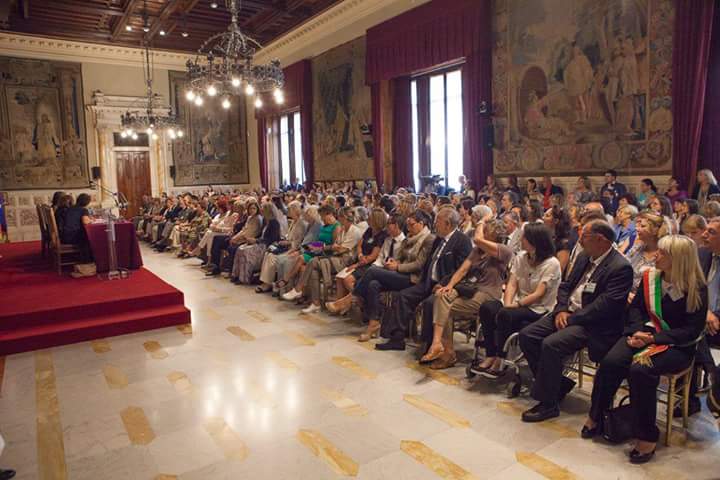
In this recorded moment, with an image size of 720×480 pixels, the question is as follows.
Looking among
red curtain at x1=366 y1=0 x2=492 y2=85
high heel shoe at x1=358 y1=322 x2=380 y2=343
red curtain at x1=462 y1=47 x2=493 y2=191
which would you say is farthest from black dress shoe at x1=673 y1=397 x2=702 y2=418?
red curtain at x1=366 y1=0 x2=492 y2=85

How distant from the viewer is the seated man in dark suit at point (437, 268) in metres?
4.81

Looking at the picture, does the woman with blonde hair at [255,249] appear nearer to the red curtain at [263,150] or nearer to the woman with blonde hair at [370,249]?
the woman with blonde hair at [370,249]

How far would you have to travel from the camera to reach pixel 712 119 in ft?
25.6

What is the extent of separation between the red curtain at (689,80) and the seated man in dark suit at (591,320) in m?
5.59

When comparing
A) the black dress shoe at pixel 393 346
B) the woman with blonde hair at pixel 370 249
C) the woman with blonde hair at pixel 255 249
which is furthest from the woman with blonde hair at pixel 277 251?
the black dress shoe at pixel 393 346

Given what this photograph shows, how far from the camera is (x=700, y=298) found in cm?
297

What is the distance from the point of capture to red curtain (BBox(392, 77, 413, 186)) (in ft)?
43.4

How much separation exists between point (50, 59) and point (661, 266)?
19302 mm

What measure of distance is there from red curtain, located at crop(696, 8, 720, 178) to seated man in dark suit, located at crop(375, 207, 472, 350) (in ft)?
17.1

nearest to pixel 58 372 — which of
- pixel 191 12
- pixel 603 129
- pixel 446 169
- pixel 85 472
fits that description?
pixel 85 472

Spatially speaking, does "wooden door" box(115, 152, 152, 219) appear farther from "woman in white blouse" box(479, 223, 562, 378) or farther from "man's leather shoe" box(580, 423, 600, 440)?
"man's leather shoe" box(580, 423, 600, 440)

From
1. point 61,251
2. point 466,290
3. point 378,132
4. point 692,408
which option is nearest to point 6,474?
point 466,290

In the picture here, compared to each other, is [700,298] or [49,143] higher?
[49,143]

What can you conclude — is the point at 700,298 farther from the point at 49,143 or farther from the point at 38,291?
the point at 49,143
